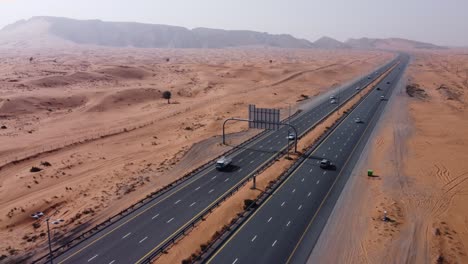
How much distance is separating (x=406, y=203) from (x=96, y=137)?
196ft

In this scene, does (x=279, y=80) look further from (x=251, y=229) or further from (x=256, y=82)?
(x=251, y=229)

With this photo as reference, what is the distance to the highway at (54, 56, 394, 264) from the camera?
34.8 metres

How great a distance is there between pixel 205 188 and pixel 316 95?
3708 inches

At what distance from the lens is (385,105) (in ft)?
364

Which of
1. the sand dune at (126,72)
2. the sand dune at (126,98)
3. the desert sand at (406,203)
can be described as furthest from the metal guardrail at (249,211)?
the sand dune at (126,72)

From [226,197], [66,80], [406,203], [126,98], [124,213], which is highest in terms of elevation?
[66,80]

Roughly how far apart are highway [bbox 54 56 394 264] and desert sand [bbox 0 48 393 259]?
3691 millimetres

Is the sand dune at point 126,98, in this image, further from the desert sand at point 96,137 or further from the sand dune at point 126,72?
the sand dune at point 126,72

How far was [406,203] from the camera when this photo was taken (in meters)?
45.9

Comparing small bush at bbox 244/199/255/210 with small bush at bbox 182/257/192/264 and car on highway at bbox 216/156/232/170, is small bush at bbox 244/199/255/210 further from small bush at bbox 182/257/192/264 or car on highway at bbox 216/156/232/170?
car on highway at bbox 216/156/232/170

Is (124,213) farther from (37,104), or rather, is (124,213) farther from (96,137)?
(37,104)

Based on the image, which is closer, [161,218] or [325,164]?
[161,218]

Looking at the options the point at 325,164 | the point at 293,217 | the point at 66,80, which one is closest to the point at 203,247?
the point at 293,217

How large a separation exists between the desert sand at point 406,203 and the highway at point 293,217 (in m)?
1.79
